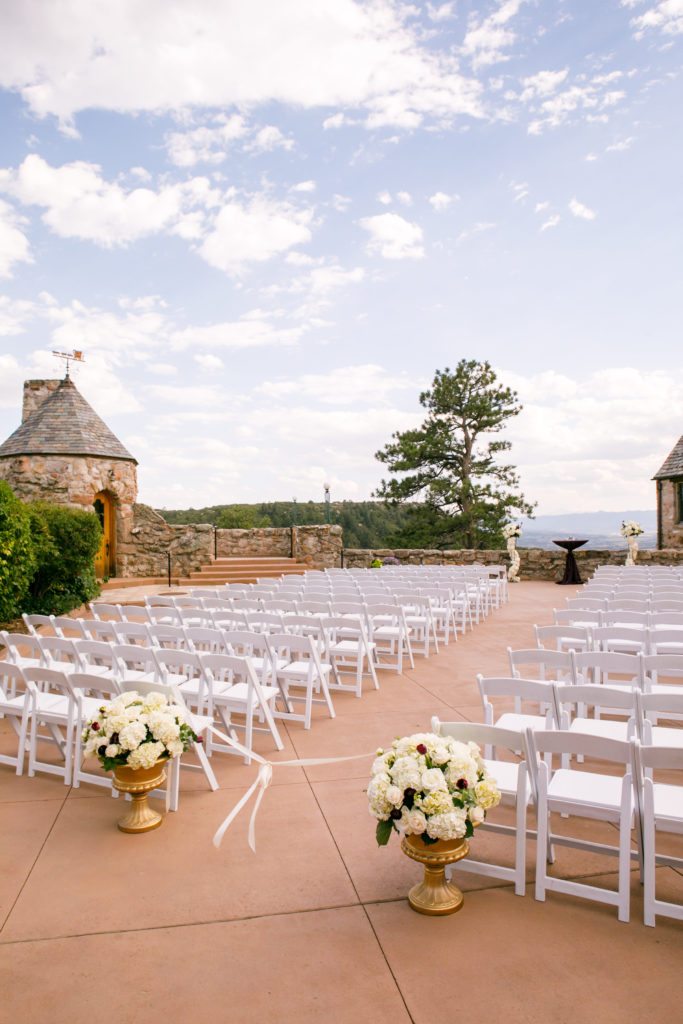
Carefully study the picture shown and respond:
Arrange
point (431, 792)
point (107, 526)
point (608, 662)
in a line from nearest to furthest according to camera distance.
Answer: point (431, 792), point (608, 662), point (107, 526)

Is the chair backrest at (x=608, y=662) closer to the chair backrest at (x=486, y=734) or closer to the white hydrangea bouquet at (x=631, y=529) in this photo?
the chair backrest at (x=486, y=734)

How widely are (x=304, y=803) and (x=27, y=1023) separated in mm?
1904

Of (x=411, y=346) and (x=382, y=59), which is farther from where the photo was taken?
(x=411, y=346)

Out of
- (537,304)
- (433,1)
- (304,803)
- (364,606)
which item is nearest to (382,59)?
(433,1)

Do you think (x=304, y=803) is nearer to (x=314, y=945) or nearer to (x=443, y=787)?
(x=314, y=945)

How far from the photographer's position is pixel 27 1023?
2070 mm

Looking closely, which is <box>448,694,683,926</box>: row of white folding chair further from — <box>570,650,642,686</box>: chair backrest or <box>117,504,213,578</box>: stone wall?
<box>117,504,213,578</box>: stone wall

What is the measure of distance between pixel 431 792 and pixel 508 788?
686 mm

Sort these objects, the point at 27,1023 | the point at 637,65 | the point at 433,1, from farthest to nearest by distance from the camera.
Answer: the point at 637,65
the point at 433,1
the point at 27,1023

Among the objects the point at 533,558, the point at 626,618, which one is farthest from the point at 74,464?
the point at 626,618

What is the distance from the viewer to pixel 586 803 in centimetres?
276

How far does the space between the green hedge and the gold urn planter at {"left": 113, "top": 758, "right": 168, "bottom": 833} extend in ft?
20.9

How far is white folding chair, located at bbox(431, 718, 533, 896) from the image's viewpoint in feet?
9.00

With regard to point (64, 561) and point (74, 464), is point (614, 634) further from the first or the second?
point (74, 464)
